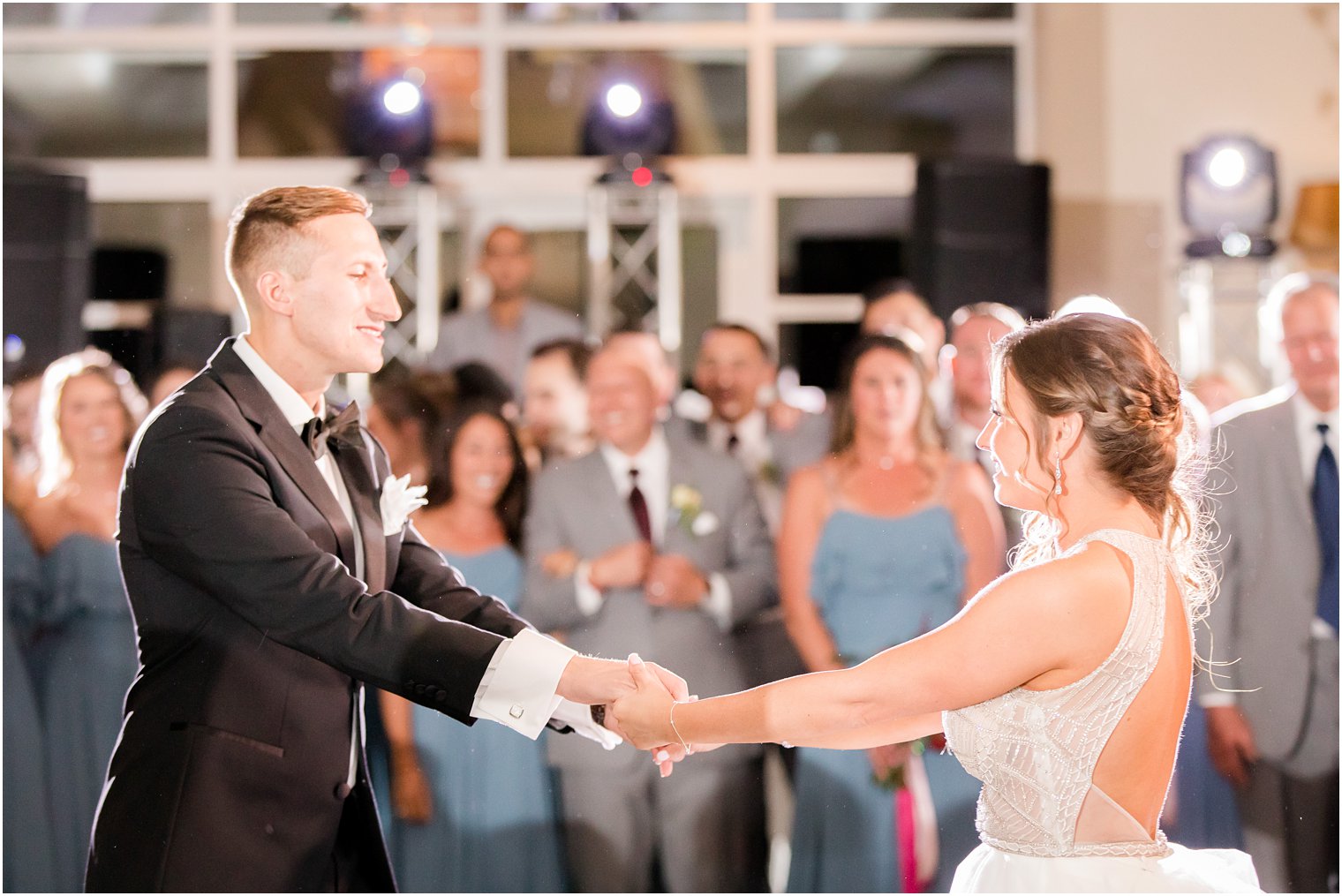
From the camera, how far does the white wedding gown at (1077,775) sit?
2086mm

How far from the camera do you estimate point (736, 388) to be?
15.9 ft

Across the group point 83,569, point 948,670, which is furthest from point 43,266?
point 948,670

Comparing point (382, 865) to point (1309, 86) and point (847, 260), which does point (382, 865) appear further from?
point (1309, 86)

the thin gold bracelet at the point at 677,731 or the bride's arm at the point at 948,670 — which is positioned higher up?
the bride's arm at the point at 948,670

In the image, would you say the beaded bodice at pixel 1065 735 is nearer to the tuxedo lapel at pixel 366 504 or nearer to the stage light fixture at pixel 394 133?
the tuxedo lapel at pixel 366 504

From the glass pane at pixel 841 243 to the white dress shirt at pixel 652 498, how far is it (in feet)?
9.25

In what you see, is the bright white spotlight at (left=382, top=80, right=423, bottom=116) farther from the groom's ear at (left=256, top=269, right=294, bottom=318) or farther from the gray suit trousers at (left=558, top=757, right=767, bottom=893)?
the groom's ear at (left=256, top=269, right=294, bottom=318)

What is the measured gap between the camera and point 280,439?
2475 millimetres

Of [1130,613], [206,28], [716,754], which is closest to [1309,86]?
[716,754]

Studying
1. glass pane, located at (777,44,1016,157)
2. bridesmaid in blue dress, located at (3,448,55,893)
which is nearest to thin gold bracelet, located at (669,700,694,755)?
bridesmaid in blue dress, located at (3,448,55,893)

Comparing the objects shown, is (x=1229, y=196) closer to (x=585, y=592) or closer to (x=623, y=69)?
(x=623, y=69)

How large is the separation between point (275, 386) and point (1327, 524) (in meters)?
3.44

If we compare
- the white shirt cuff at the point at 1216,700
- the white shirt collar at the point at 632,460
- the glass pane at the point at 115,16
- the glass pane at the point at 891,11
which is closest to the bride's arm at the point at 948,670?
the white shirt collar at the point at 632,460

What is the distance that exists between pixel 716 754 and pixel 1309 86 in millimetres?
4522
